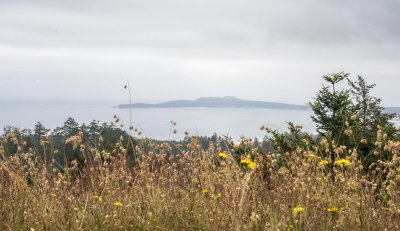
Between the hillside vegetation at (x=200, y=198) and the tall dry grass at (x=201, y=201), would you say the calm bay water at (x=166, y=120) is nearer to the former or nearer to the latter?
the hillside vegetation at (x=200, y=198)

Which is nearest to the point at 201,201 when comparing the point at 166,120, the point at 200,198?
the point at 200,198

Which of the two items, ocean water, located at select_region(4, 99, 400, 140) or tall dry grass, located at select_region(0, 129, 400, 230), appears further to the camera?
ocean water, located at select_region(4, 99, 400, 140)

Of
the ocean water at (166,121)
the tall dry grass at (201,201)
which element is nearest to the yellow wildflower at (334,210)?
the tall dry grass at (201,201)

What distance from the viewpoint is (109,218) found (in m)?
3.55

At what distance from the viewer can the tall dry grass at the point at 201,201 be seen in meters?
3.31

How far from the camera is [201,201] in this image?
4.13m

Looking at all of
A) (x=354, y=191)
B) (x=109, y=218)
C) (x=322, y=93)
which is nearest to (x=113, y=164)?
(x=109, y=218)

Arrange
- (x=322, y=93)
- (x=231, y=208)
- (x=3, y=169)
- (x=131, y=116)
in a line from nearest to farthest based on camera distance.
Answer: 1. (x=231, y=208)
2. (x=3, y=169)
3. (x=131, y=116)
4. (x=322, y=93)

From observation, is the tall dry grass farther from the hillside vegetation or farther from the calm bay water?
the calm bay water

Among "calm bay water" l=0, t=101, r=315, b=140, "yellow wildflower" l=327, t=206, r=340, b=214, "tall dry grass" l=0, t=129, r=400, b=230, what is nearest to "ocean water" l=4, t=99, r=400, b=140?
"calm bay water" l=0, t=101, r=315, b=140

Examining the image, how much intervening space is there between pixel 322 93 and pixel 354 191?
11324mm

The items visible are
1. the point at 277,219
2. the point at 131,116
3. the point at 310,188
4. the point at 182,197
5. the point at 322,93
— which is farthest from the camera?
the point at 322,93

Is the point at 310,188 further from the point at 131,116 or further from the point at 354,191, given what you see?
the point at 131,116

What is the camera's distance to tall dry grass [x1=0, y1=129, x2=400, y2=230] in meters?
3.31
